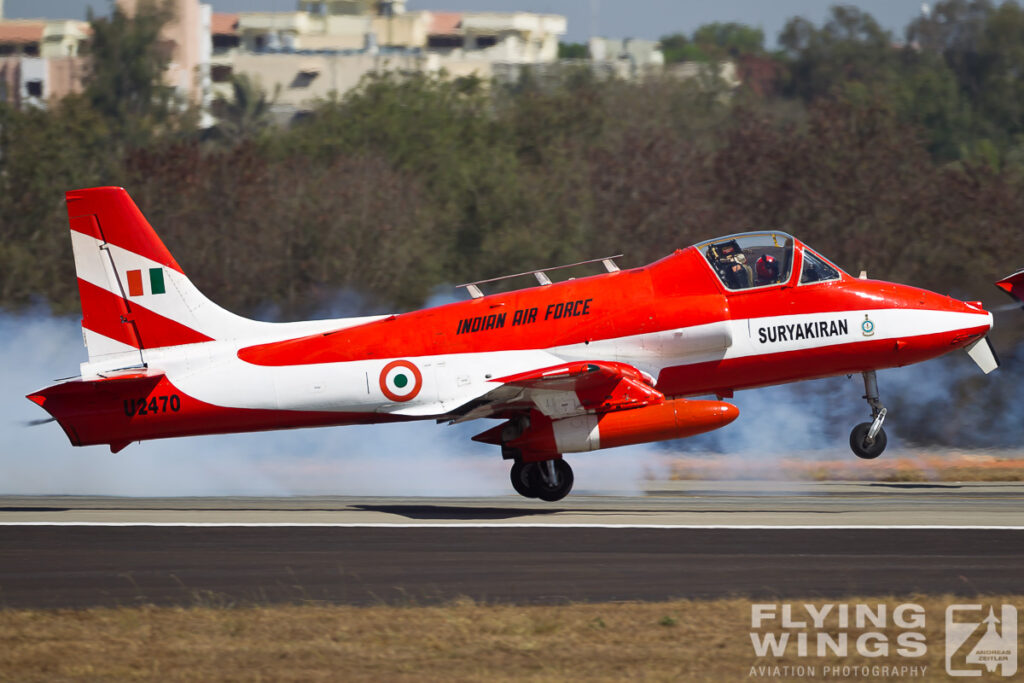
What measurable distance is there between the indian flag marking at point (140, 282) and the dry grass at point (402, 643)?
6837mm

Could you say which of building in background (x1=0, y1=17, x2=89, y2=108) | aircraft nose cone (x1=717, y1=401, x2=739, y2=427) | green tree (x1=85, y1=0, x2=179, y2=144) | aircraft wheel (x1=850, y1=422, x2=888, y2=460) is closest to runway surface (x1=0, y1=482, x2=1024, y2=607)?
aircraft wheel (x1=850, y1=422, x2=888, y2=460)

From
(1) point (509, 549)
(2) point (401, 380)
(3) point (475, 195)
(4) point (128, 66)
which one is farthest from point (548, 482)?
(4) point (128, 66)

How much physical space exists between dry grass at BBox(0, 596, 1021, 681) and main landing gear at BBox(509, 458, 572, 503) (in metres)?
5.82

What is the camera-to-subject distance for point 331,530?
1566cm

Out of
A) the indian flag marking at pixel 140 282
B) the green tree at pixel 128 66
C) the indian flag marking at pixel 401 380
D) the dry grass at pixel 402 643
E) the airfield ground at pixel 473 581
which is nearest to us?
the dry grass at pixel 402 643

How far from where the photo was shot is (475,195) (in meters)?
38.3

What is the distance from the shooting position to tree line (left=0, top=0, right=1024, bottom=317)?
33.1 meters

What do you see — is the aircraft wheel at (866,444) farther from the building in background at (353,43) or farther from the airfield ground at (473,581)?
the building in background at (353,43)

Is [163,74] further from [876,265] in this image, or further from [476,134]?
[876,265]

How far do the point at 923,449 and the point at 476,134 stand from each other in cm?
3103

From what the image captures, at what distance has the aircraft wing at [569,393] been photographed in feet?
54.1

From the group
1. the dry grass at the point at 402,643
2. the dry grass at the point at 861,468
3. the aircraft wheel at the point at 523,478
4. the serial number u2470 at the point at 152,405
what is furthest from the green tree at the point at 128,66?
the dry grass at the point at 402,643

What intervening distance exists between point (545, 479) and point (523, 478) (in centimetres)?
30

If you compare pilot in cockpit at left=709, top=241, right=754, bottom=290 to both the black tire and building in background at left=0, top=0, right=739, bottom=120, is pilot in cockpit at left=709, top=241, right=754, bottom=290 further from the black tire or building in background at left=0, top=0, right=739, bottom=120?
building in background at left=0, top=0, right=739, bottom=120
